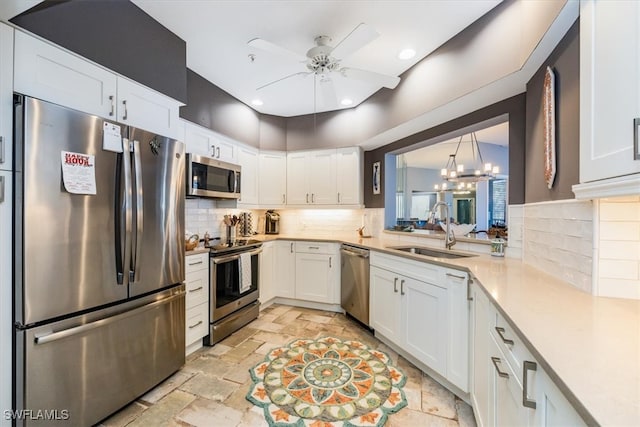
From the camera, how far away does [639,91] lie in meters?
0.80

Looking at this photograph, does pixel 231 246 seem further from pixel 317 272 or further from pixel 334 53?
pixel 334 53

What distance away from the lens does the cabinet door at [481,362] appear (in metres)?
1.39

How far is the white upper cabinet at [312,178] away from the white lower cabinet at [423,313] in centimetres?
138

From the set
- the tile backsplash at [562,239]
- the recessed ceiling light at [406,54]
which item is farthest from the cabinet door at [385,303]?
the recessed ceiling light at [406,54]

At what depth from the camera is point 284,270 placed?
375 centimetres

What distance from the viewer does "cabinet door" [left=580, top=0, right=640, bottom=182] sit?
0.83 m

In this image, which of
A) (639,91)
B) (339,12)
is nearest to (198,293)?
(339,12)

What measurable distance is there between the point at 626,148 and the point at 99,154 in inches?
90.8

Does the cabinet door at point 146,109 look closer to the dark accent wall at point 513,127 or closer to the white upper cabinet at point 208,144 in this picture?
the white upper cabinet at point 208,144

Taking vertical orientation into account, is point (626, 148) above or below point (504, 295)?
above

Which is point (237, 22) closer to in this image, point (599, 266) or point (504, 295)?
point (504, 295)

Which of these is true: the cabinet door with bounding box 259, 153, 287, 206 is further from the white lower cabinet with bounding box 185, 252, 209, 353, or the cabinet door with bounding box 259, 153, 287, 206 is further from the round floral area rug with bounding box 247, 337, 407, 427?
the round floral area rug with bounding box 247, 337, 407, 427

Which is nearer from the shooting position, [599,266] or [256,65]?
[599,266]

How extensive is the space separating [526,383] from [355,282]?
89.0 inches
